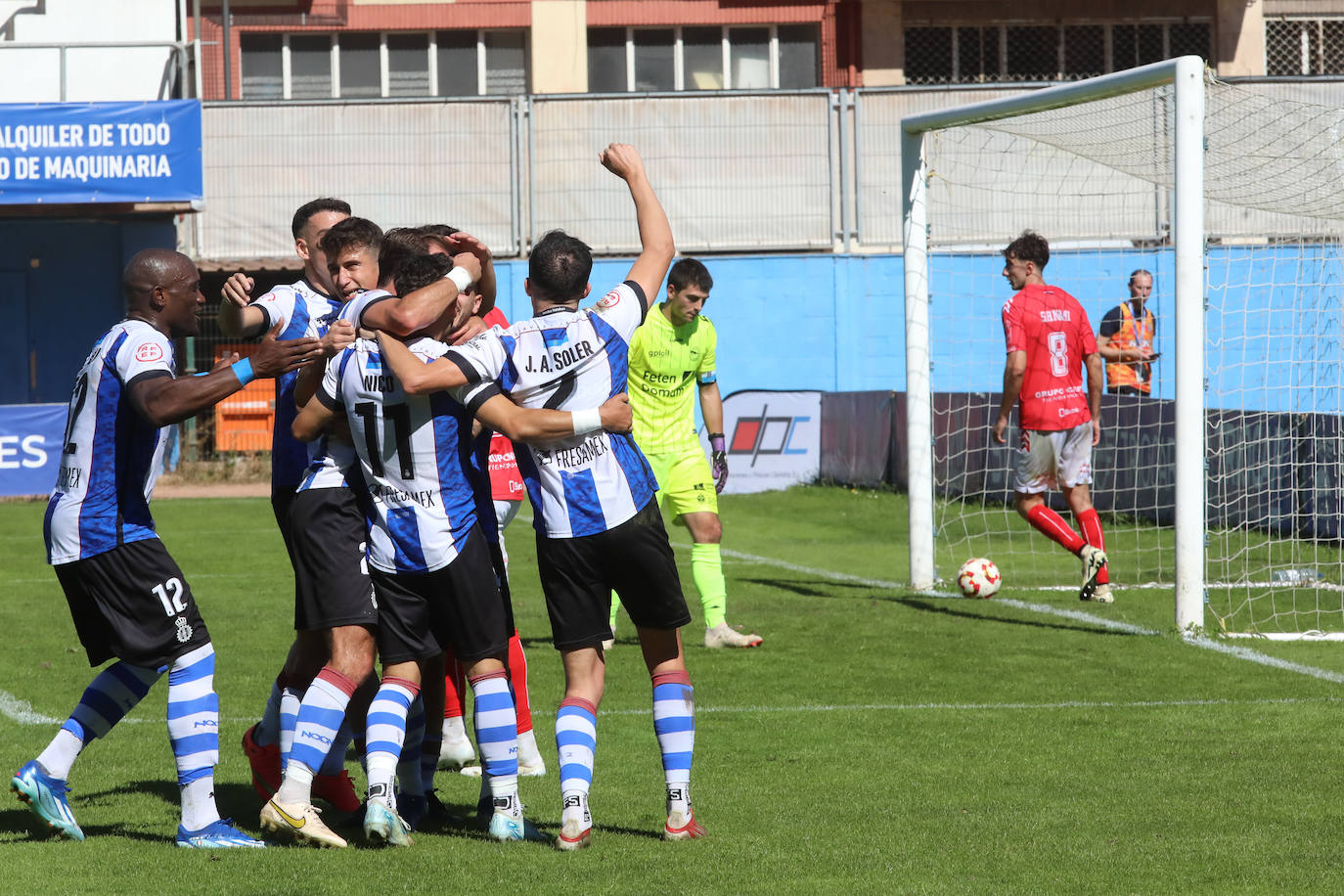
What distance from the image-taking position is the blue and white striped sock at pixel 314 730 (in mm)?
4945

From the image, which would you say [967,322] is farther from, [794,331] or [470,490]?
[470,490]

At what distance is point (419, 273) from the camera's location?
16.5ft

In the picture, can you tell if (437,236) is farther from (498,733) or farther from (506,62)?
(506,62)

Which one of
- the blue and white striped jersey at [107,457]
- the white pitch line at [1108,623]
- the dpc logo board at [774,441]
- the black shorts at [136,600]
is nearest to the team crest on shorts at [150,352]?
the blue and white striped jersey at [107,457]

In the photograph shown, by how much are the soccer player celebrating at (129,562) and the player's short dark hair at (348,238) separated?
54 centimetres

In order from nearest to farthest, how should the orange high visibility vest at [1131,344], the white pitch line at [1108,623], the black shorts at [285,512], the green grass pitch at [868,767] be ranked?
the green grass pitch at [868,767]
the black shorts at [285,512]
the white pitch line at [1108,623]
the orange high visibility vest at [1131,344]

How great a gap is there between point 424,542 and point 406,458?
0.27 meters

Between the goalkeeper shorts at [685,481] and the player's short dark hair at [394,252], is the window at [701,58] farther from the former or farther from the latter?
the player's short dark hair at [394,252]

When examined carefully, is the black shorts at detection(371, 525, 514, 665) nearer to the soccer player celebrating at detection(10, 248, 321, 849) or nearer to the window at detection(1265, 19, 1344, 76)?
the soccer player celebrating at detection(10, 248, 321, 849)

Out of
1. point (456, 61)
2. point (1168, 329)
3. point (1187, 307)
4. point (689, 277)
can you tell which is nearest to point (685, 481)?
point (689, 277)

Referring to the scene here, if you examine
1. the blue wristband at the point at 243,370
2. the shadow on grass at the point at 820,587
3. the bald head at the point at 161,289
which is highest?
the bald head at the point at 161,289

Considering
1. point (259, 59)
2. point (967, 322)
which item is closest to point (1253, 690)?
point (967, 322)

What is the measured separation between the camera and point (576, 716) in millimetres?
5027

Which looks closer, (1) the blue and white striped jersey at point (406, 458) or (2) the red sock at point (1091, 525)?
(1) the blue and white striped jersey at point (406, 458)
